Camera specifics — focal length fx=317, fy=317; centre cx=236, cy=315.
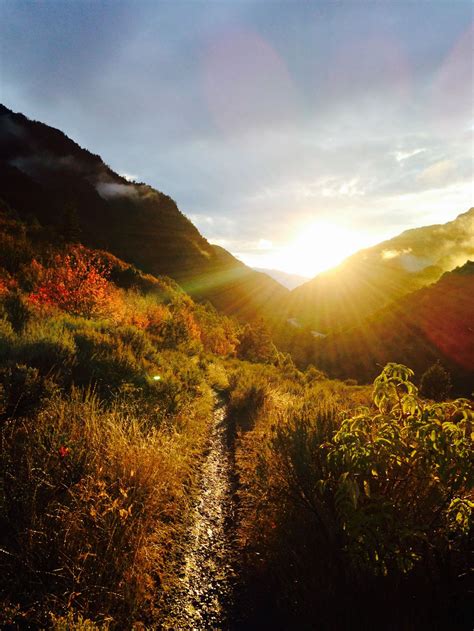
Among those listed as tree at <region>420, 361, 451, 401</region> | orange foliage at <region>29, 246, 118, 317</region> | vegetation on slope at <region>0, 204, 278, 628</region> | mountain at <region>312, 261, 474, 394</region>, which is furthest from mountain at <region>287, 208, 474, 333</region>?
vegetation on slope at <region>0, 204, 278, 628</region>

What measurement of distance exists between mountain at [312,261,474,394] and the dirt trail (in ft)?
139

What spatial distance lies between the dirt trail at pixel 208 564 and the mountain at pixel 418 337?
139ft

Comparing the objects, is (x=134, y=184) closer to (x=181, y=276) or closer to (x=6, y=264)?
Result: (x=181, y=276)

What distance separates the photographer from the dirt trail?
9.12ft

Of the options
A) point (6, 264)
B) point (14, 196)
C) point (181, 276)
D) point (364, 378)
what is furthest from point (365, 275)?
point (6, 264)

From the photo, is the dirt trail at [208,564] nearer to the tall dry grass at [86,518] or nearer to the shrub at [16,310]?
the tall dry grass at [86,518]

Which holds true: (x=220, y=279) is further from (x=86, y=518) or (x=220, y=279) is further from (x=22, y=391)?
(x=86, y=518)

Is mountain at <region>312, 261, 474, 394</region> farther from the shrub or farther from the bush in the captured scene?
the bush

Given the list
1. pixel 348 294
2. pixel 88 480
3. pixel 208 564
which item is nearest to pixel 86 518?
pixel 88 480

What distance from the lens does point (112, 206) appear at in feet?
303

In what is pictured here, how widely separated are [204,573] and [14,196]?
72.9 m

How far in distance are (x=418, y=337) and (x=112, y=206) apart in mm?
85352

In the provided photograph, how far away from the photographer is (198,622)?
2.73 meters

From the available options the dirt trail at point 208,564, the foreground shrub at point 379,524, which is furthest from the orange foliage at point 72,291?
the foreground shrub at point 379,524
